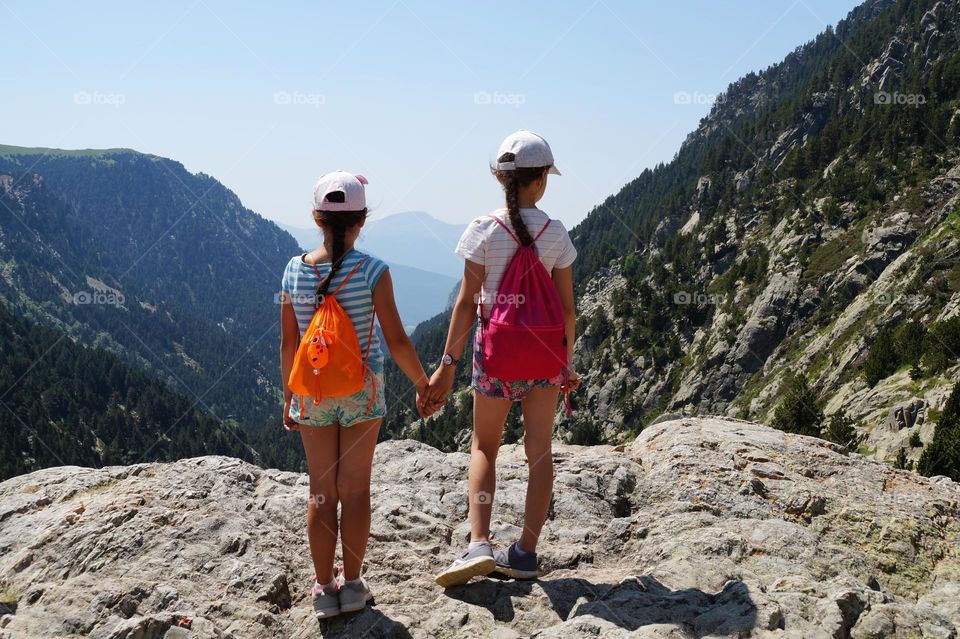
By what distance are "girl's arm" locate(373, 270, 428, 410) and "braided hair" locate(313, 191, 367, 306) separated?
13.0 inches

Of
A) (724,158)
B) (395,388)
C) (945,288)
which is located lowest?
(395,388)

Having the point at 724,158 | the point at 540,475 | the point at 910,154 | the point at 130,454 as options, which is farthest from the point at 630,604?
the point at 130,454

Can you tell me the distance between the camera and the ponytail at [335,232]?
4816 mm

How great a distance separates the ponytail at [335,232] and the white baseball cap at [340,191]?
57 millimetres

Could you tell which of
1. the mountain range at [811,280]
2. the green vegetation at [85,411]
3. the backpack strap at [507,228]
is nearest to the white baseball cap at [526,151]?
the backpack strap at [507,228]

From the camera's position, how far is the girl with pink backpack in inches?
193

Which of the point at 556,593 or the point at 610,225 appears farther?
the point at 610,225

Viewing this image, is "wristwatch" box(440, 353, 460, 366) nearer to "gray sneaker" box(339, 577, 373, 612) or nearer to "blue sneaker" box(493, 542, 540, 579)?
"blue sneaker" box(493, 542, 540, 579)

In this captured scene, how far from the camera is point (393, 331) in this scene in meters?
4.89

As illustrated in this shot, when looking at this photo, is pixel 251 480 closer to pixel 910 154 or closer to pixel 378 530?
pixel 378 530

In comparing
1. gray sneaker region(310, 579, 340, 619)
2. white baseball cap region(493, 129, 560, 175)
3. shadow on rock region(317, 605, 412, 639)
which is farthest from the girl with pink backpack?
gray sneaker region(310, 579, 340, 619)

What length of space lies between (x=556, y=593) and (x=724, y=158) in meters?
118

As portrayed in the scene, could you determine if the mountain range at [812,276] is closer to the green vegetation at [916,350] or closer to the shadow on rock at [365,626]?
the green vegetation at [916,350]

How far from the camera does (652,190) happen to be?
148875 mm
